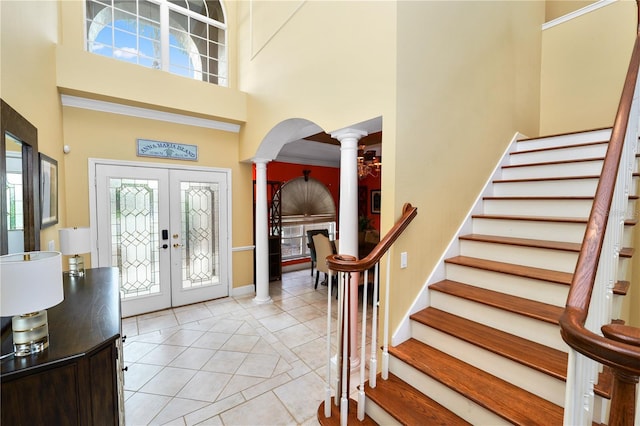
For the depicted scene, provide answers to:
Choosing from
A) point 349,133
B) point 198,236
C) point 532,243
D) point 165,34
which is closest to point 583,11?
point 532,243

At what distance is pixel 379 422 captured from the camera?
6.00ft

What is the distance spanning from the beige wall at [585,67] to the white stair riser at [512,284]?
2.79m

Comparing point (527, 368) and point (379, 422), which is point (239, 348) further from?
point (527, 368)

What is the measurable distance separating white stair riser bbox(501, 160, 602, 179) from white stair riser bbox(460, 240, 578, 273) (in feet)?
3.28

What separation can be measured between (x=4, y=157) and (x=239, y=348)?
95.9 inches

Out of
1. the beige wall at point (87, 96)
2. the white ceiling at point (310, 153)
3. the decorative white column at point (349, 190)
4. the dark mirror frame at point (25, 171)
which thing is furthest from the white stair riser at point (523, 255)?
the white ceiling at point (310, 153)

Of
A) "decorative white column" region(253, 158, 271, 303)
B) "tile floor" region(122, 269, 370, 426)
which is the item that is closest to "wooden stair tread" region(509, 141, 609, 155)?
"tile floor" region(122, 269, 370, 426)

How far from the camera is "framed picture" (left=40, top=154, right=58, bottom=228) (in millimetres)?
2391

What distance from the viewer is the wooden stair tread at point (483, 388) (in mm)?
1444

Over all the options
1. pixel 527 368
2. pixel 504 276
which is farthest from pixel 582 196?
pixel 527 368

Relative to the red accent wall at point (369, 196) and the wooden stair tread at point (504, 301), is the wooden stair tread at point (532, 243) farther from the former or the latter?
the red accent wall at point (369, 196)

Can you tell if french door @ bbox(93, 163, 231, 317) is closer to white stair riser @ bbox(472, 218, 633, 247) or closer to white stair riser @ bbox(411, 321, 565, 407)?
white stair riser @ bbox(411, 321, 565, 407)

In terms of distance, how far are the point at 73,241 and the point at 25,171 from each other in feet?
2.83

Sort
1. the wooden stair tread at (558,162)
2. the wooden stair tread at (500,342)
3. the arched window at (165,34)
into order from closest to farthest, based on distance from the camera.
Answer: the wooden stair tread at (500,342), the wooden stair tread at (558,162), the arched window at (165,34)
